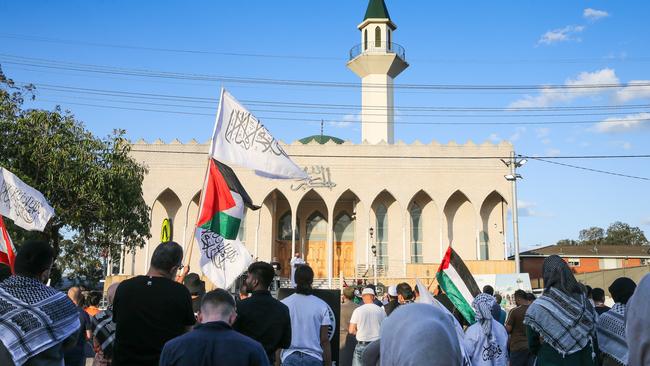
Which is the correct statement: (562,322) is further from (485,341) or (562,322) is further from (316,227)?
(316,227)

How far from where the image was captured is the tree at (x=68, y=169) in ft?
57.7

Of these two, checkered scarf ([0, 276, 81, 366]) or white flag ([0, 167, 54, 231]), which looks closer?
checkered scarf ([0, 276, 81, 366])

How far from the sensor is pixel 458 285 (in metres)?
7.09

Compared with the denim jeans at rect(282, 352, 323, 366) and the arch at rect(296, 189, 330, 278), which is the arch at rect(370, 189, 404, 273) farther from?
the denim jeans at rect(282, 352, 323, 366)

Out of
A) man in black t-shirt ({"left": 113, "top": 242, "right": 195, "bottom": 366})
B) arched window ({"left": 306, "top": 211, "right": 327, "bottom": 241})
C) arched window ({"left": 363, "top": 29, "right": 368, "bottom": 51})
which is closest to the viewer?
man in black t-shirt ({"left": 113, "top": 242, "right": 195, "bottom": 366})

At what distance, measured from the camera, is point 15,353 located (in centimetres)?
369

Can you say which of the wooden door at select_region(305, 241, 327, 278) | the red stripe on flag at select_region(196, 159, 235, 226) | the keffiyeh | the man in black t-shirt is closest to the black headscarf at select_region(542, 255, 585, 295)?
the keffiyeh

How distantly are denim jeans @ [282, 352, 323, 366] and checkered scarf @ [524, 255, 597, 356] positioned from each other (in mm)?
1813

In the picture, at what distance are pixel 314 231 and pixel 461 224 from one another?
8137 millimetres

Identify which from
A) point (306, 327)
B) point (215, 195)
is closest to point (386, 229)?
point (215, 195)

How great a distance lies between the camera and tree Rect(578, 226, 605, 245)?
244 ft

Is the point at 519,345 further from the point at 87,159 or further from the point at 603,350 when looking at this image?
the point at 87,159

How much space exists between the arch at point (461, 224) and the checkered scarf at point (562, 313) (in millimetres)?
28034

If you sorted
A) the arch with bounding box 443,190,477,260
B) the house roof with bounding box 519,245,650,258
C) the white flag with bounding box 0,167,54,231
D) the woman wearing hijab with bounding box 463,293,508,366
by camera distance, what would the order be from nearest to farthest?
the woman wearing hijab with bounding box 463,293,508,366 → the white flag with bounding box 0,167,54,231 → the arch with bounding box 443,190,477,260 → the house roof with bounding box 519,245,650,258
